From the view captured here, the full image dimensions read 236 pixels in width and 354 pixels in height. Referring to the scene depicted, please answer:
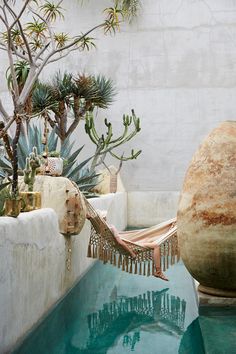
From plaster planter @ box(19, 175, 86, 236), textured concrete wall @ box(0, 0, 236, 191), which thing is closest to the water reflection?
plaster planter @ box(19, 175, 86, 236)

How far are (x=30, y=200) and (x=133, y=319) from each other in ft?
4.06

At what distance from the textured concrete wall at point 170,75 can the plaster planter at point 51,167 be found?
777cm

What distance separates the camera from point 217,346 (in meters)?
2.81

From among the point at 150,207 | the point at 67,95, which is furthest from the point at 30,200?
the point at 150,207

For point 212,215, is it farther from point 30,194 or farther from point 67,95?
point 67,95

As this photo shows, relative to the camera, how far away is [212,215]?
356cm

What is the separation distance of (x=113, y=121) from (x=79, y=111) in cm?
202

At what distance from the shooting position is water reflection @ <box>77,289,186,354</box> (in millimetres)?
3324

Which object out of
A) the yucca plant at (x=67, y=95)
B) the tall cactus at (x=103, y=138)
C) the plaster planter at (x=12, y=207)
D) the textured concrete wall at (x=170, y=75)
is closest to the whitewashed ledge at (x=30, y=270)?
the plaster planter at (x=12, y=207)

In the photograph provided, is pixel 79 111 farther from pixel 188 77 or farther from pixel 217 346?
pixel 217 346

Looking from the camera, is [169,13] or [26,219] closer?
[26,219]

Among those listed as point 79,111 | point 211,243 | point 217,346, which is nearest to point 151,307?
point 211,243

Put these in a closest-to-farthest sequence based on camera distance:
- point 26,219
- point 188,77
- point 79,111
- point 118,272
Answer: point 26,219
point 118,272
point 79,111
point 188,77

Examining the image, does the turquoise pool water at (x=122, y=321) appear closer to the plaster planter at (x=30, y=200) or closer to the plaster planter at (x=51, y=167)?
the plaster planter at (x=30, y=200)
